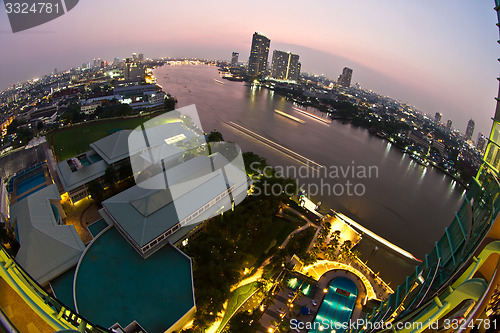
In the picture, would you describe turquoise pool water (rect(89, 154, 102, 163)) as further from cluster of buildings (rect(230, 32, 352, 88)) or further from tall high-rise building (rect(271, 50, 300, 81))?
tall high-rise building (rect(271, 50, 300, 81))

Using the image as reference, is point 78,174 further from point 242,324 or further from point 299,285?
point 299,285

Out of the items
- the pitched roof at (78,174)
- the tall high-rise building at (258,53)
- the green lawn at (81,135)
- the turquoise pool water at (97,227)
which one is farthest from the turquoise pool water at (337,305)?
the tall high-rise building at (258,53)

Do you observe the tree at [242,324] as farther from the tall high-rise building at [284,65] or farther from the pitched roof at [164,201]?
the tall high-rise building at [284,65]

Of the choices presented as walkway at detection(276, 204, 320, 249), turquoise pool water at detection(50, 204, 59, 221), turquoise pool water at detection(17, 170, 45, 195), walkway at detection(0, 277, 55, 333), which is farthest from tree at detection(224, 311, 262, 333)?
turquoise pool water at detection(17, 170, 45, 195)

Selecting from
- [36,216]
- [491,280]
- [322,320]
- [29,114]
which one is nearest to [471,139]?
[322,320]

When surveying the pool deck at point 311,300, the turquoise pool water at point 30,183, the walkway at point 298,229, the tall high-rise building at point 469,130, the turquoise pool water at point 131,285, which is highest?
the turquoise pool water at point 131,285

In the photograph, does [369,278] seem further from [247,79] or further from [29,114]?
[247,79]
